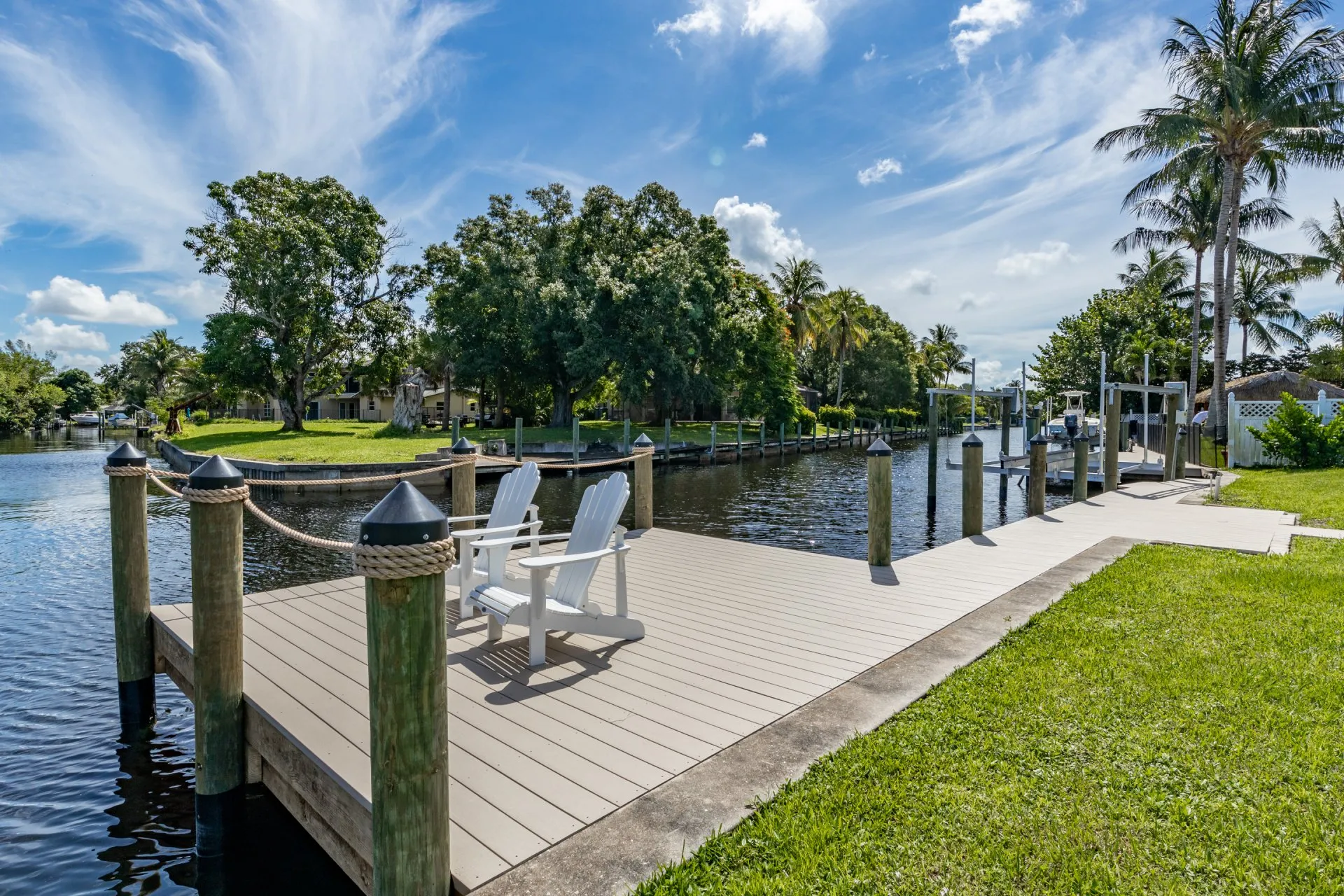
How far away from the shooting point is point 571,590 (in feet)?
13.5

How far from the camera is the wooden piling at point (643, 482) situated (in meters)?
7.82

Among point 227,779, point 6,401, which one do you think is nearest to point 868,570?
point 227,779

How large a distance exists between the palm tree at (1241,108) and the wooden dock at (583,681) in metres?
20.0

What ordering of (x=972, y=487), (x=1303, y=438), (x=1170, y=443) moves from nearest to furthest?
(x=972, y=487) < (x=1170, y=443) < (x=1303, y=438)

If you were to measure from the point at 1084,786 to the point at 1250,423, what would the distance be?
837 inches

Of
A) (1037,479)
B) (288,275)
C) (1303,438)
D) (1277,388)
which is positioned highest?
(288,275)

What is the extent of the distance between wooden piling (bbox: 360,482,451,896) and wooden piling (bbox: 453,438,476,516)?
188 inches

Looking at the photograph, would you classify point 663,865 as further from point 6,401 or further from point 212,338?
point 6,401

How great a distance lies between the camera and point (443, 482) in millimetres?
19312

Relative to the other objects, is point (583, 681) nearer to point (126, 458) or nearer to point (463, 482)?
point (126, 458)

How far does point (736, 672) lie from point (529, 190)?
33.0 meters

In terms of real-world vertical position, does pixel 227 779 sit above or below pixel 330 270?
below

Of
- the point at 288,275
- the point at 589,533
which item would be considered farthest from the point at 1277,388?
the point at 288,275

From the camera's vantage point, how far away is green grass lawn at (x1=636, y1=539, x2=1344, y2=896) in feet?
6.82
